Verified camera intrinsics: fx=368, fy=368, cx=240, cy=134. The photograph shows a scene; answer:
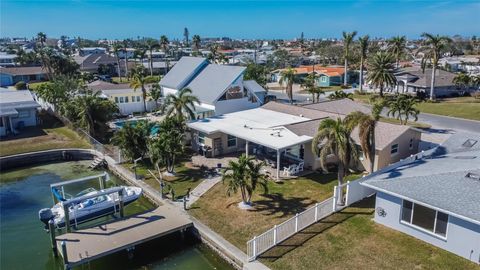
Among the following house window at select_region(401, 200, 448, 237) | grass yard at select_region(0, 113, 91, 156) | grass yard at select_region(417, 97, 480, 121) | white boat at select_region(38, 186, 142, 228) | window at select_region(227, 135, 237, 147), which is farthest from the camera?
grass yard at select_region(417, 97, 480, 121)

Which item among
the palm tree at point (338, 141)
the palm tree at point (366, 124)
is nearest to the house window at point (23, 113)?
the palm tree at point (338, 141)

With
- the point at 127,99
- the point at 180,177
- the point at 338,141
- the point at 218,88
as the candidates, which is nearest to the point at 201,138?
the point at 180,177

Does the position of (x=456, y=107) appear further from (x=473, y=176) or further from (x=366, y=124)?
(x=473, y=176)

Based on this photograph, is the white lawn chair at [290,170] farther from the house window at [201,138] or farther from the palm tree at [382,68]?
the palm tree at [382,68]

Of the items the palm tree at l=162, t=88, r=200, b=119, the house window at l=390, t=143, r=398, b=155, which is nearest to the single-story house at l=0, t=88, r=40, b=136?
the palm tree at l=162, t=88, r=200, b=119

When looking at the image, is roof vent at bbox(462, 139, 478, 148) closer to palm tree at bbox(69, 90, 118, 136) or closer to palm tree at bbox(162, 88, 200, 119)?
palm tree at bbox(162, 88, 200, 119)

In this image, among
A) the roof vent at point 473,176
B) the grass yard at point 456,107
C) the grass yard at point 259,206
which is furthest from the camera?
the grass yard at point 456,107
